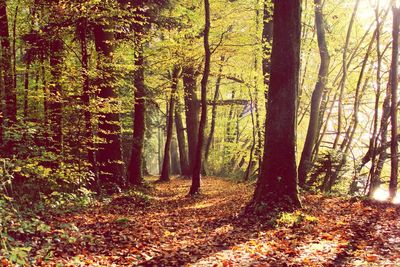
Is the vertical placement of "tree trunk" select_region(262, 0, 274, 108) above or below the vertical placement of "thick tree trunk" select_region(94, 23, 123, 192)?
above

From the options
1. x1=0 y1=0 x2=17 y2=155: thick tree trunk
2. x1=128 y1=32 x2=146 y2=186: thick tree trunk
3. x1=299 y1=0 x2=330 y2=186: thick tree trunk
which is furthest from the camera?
x1=128 y1=32 x2=146 y2=186: thick tree trunk

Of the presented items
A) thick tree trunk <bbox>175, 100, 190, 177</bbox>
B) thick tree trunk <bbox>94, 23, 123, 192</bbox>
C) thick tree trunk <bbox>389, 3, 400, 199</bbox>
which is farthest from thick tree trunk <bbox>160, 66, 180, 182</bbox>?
thick tree trunk <bbox>389, 3, 400, 199</bbox>

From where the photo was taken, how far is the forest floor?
568 cm

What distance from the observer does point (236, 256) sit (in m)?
6.10

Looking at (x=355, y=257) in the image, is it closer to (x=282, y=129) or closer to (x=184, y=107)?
(x=282, y=129)

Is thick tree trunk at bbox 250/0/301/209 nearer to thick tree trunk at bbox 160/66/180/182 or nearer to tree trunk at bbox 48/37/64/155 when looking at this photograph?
tree trunk at bbox 48/37/64/155

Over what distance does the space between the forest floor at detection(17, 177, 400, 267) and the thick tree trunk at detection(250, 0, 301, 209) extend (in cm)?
74

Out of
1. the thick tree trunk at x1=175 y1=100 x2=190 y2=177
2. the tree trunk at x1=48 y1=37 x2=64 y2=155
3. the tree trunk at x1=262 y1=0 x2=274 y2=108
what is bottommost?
the thick tree trunk at x1=175 y1=100 x2=190 y2=177

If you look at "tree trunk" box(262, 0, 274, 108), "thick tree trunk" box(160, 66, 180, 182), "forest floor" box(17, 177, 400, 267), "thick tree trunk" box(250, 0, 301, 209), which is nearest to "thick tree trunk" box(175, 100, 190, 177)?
"thick tree trunk" box(160, 66, 180, 182)

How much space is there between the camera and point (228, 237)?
7414mm

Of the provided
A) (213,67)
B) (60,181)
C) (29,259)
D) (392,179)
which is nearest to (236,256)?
(29,259)

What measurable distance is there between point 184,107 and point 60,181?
13.1 meters

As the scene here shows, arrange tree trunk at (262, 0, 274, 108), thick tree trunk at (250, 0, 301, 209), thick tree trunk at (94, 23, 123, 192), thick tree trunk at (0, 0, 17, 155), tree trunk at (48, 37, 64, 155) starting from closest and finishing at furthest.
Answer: thick tree trunk at (250, 0, 301, 209) < tree trunk at (48, 37, 64, 155) < thick tree trunk at (0, 0, 17, 155) < thick tree trunk at (94, 23, 123, 192) < tree trunk at (262, 0, 274, 108)

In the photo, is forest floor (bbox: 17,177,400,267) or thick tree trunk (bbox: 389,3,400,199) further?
thick tree trunk (bbox: 389,3,400,199)
